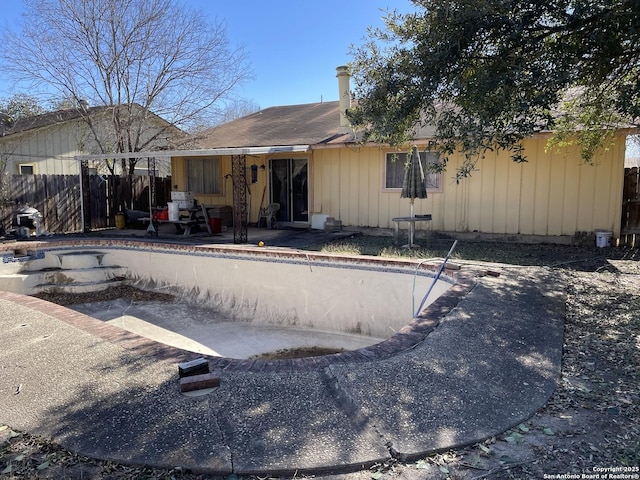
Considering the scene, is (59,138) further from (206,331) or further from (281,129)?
(206,331)

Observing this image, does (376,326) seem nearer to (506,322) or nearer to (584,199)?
(506,322)

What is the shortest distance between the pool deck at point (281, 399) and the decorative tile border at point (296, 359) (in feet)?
0.10

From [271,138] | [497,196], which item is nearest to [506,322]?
[497,196]

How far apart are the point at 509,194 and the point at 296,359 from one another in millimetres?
8159

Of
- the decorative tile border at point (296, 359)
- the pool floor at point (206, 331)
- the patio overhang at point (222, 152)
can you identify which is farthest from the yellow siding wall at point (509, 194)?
the pool floor at point (206, 331)

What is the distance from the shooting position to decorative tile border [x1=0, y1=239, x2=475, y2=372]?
366 centimetres

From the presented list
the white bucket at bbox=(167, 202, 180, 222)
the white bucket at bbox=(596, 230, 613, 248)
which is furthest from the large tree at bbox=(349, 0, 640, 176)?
the white bucket at bbox=(167, 202, 180, 222)

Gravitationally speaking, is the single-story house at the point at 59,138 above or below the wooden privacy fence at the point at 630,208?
above

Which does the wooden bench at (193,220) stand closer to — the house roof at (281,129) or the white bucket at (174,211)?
the white bucket at (174,211)

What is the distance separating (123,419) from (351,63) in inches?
241

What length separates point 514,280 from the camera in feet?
20.9

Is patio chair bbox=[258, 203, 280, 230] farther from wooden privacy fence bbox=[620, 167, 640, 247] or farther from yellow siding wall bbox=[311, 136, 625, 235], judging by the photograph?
wooden privacy fence bbox=[620, 167, 640, 247]

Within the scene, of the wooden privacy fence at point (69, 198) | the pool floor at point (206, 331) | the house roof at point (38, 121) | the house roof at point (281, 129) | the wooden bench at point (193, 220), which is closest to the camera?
the pool floor at point (206, 331)

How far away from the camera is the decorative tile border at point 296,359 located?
3656mm
